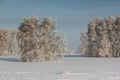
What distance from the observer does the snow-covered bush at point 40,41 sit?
50.3 m

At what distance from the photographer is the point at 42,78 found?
942 inches

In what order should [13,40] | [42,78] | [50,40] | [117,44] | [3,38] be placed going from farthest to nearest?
[13,40] → [3,38] → [117,44] → [50,40] → [42,78]

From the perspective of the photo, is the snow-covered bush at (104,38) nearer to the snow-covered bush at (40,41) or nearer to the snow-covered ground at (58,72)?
the snow-covered bush at (40,41)

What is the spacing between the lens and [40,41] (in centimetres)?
5150

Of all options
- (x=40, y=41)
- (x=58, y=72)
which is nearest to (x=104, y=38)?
(x=40, y=41)

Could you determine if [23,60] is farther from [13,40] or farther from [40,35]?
[13,40]

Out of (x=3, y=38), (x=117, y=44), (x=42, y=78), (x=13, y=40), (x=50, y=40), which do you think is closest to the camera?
(x=42, y=78)

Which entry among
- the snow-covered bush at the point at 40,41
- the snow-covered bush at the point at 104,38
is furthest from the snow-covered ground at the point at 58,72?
the snow-covered bush at the point at 104,38

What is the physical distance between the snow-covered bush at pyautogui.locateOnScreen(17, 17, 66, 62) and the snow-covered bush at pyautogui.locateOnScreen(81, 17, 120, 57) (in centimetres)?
2789

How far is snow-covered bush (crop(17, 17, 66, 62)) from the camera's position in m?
50.3

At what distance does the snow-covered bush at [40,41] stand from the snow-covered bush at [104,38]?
27885mm

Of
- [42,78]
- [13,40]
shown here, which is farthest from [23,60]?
[13,40]

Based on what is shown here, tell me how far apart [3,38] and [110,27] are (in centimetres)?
2129

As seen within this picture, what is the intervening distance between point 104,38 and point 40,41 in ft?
100
